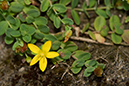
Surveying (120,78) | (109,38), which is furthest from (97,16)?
(120,78)

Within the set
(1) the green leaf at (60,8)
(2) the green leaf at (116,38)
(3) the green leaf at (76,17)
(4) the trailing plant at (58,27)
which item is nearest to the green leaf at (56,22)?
(4) the trailing plant at (58,27)

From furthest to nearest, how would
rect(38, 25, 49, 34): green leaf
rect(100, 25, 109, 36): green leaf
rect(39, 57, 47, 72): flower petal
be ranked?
rect(100, 25, 109, 36): green leaf < rect(38, 25, 49, 34): green leaf < rect(39, 57, 47, 72): flower petal

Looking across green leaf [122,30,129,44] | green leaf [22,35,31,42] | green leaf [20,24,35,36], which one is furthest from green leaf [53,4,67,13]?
green leaf [122,30,129,44]

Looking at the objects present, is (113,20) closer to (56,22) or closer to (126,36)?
(126,36)

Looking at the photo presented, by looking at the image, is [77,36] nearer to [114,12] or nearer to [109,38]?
[109,38]

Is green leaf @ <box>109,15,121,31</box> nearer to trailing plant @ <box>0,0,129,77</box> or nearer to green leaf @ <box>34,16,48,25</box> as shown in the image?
trailing plant @ <box>0,0,129,77</box>
